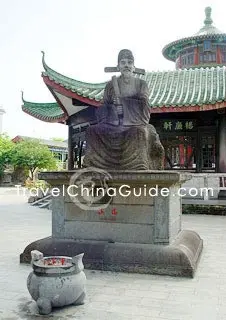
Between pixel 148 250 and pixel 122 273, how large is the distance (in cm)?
46

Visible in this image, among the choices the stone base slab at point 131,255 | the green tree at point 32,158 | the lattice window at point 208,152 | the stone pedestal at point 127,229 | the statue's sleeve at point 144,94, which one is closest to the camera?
the stone base slab at point 131,255

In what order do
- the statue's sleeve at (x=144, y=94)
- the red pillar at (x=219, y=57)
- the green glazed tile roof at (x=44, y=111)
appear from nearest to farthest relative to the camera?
the statue's sleeve at (x=144, y=94)
the green glazed tile roof at (x=44, y=111)
the red pillar at (x=219, y=57)

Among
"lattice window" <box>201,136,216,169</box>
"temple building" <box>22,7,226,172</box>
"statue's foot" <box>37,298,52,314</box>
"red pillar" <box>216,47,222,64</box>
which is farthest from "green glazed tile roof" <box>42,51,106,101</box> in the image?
"statue's foot" <box>37,298,52,314</box>

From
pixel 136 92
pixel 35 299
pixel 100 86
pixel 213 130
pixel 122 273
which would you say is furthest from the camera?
pixel 100 86

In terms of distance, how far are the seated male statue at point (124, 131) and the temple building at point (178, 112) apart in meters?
6.90

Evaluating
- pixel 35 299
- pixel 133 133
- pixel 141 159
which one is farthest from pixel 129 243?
pixel 35 299

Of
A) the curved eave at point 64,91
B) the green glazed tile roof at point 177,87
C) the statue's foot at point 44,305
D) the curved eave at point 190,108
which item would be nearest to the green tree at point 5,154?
the green glazed tile roof at point 177,87

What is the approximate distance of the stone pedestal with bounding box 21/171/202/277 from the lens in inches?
205

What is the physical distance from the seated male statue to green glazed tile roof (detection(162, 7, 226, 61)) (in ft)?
54.6

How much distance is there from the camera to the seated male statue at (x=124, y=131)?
19.0 ft

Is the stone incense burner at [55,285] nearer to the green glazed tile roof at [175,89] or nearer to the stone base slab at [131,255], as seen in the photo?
the stone base slab at [131,255]

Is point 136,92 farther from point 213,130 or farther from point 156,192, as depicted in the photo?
point 213,130

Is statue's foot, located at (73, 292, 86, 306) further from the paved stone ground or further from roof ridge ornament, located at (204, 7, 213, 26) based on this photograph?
roof ridge ornament, located at (204, 7, 213, 26)

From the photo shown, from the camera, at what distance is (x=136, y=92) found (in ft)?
20.6
